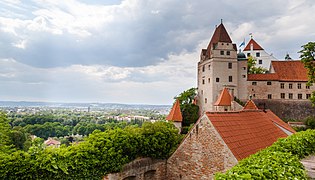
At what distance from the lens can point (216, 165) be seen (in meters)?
11.0

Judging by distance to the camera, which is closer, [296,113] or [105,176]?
[105,176]

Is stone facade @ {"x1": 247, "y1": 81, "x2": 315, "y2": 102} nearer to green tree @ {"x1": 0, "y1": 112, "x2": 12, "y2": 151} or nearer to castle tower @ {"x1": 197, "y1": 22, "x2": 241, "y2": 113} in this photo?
castle tower @ {"x1": 197, "y1": 22, "x2": 241, "y2": 113}

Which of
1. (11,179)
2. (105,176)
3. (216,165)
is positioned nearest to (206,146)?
(216,165)

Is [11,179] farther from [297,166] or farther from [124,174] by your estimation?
[297,166]

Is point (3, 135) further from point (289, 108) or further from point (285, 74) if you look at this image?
point (285, 74)

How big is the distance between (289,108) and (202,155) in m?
37.4

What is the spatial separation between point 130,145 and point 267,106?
36.8 meters

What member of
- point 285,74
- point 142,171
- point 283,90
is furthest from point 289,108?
point 142,171

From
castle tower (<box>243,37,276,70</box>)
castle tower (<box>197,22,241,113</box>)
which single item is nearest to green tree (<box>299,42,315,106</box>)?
castle tower (<box>197,22,241,113</box>)

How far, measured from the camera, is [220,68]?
4100cm

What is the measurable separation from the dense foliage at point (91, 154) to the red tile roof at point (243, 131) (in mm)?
3281

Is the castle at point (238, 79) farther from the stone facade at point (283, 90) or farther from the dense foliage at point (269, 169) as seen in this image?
the dense foliage at point (269, 169)

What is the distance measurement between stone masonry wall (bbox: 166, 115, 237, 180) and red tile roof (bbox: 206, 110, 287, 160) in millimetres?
308

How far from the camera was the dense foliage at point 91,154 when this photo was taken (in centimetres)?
873
